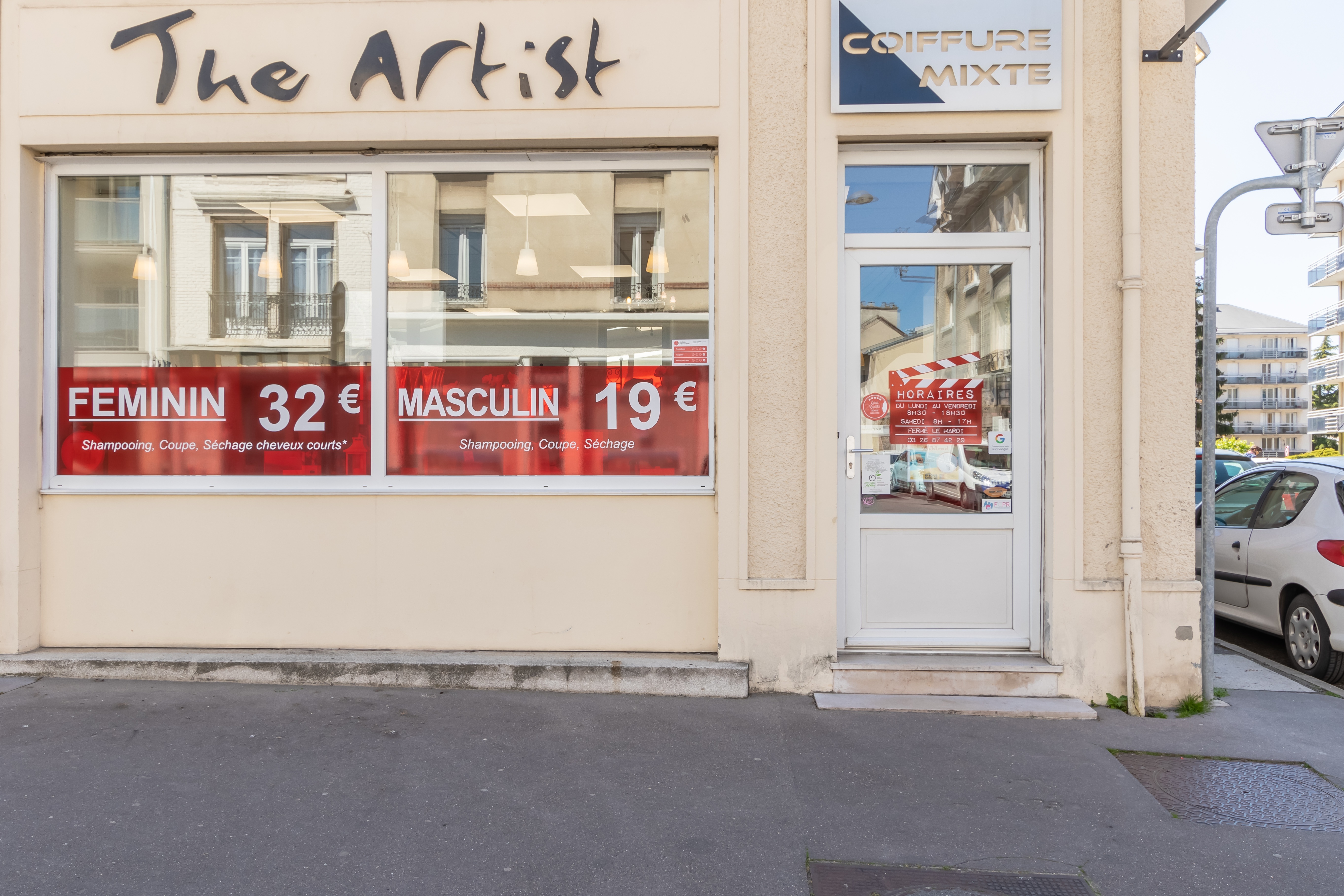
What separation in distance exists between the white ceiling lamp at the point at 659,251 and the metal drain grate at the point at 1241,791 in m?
3.67

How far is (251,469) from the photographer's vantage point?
535 cm

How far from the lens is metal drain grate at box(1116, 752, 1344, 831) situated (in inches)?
138

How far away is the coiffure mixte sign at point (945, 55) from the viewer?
190 inches

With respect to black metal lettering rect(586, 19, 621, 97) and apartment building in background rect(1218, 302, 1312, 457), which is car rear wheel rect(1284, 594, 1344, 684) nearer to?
black metal lettering rect(586, 19, 621, 97)

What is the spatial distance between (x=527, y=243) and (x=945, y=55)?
272 centimetres

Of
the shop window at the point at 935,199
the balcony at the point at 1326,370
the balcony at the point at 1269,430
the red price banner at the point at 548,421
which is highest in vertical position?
the balcony at the point at 1326,370

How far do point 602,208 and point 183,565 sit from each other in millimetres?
3434

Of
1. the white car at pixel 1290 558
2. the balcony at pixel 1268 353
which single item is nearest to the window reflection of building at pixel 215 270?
the white car at pixel 1290 558

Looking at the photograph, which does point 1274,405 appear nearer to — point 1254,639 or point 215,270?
point 1254,639

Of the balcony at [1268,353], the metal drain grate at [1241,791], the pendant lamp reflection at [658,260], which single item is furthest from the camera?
the balcony at [1268,353]

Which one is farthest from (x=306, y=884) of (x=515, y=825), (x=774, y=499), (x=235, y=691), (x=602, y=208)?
(x=602, y=208)

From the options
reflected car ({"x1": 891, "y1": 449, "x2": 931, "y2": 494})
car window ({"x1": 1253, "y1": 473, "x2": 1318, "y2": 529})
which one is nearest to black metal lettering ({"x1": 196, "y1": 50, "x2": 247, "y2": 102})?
reflected car ({"x1": 891, "y1": 449, "x2": 931, "y2": 494})

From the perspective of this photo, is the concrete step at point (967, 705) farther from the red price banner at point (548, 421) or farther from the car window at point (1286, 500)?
the car window at point (1286, 500)

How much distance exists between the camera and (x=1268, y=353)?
117750 mm
